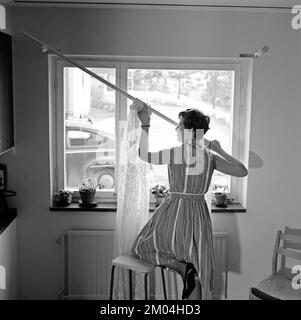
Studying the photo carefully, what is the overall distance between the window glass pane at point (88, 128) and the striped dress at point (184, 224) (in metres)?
0.68

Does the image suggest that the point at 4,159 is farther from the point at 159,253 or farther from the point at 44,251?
the point at 159,253

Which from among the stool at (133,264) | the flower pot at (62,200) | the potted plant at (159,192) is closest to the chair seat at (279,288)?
the stool at (133,264)

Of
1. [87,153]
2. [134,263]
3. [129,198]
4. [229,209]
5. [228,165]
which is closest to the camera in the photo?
[228,165]

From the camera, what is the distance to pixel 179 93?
2852mm

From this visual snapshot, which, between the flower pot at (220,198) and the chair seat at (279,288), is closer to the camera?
the chair seat at (279,288)

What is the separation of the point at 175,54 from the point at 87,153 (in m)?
0.82

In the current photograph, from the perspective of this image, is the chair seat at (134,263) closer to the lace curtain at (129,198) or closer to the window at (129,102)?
the lace curtain at (129,198)

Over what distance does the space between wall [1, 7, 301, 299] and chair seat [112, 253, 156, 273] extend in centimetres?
46

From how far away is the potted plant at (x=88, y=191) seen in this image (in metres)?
2.80

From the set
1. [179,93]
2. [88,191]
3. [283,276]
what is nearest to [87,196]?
[88,191]

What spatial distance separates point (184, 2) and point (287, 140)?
3.29 feet

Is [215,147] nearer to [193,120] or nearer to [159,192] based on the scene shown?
[193,120]

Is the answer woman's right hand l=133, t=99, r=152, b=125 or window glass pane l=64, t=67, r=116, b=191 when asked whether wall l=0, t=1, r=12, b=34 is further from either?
woman's right hand l=133, t=99, r=152, b=125
